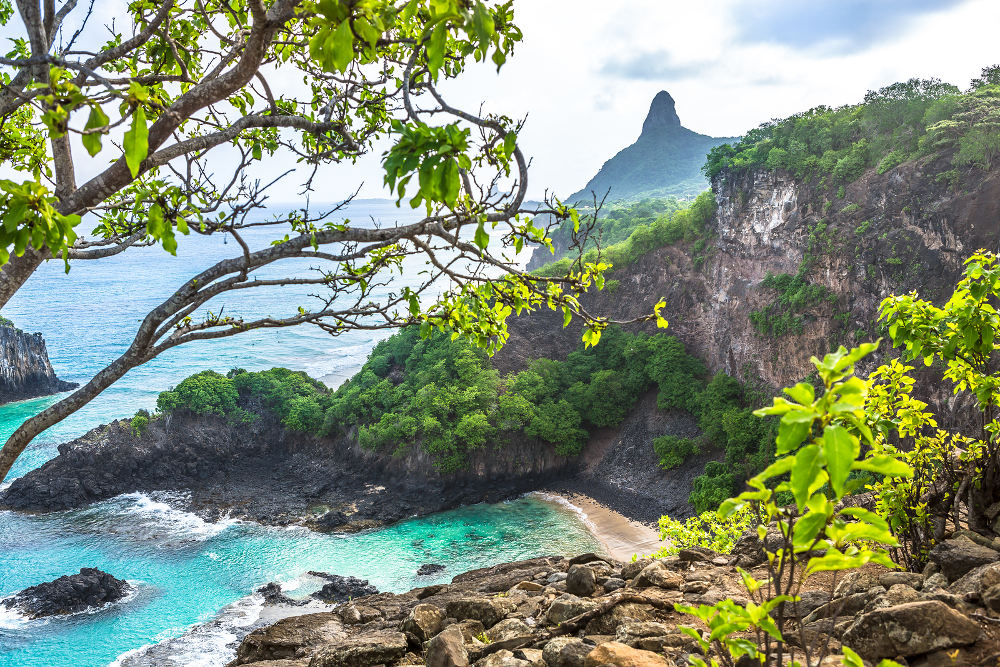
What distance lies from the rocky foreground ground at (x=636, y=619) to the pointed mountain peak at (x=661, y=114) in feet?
414

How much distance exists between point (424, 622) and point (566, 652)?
83.1 inches

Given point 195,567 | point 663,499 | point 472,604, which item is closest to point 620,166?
point 663,499

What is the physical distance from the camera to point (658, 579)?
649 centimetres

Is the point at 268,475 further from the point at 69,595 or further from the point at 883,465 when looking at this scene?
the point at 883,465

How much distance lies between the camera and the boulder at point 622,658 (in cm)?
386

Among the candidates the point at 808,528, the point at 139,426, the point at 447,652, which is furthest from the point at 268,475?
the point at 808,528

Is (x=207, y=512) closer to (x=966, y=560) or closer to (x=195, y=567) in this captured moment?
(x=195, y=567)

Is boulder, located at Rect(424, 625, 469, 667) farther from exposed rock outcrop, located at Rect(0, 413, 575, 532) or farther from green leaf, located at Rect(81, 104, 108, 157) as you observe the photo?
exposed rock outcrop, located at Rect(0, 413, 575, 532)

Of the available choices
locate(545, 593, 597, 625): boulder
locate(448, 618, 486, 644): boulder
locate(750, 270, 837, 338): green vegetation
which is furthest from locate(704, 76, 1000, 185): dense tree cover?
locate(448, 618, 486, 644): boulder

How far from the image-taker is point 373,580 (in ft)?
75.4

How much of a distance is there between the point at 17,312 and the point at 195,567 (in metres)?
74.2

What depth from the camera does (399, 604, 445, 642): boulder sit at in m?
5.82

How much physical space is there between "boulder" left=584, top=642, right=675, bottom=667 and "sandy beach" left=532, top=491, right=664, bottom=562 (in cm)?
1995

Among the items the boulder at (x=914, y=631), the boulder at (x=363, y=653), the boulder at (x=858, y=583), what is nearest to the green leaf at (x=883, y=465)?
the boulder at (x=914, y=631)
